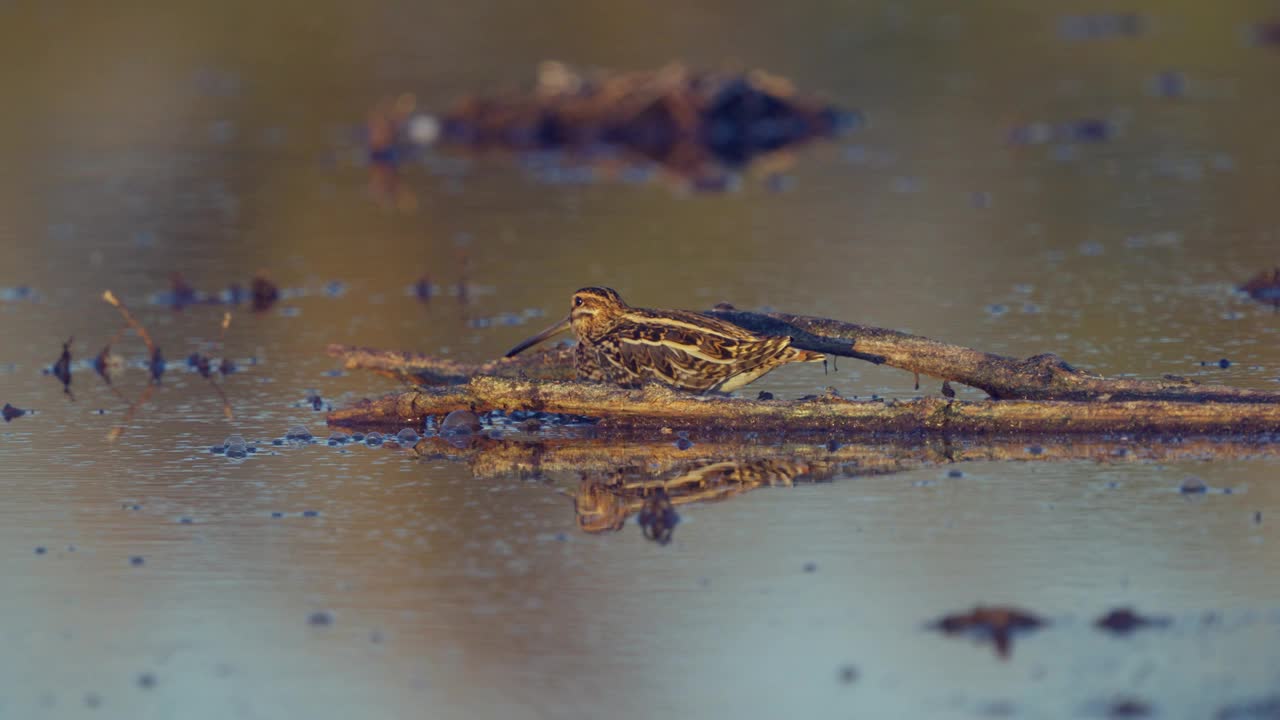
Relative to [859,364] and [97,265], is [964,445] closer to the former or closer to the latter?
→ [859,364]

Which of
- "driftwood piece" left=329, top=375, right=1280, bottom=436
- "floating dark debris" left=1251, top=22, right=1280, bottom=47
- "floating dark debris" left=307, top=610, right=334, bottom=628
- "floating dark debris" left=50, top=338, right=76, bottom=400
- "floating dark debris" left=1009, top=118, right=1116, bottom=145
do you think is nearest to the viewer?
"floating dark debris" left=307, top=610, right=334, bottom=628

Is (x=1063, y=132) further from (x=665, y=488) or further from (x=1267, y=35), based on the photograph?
(x=665, y=488)

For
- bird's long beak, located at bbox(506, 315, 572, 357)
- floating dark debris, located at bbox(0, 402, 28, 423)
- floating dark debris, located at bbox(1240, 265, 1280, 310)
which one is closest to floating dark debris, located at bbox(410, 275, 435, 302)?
bird's long beak, located at bbox(506, 315, 572, 357)

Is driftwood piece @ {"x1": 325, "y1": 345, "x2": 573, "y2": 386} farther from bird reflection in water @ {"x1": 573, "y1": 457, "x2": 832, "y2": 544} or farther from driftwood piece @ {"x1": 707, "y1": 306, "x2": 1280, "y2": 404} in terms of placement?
bird reflection in water @ {"x1": 573, "y1": 457, "x2": 832, "y2": 544}

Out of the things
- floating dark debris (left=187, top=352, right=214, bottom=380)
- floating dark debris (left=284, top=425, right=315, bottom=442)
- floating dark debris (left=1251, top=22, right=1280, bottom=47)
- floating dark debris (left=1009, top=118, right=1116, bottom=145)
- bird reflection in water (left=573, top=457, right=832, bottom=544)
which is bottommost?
bird reflection in water (left=573, top=457, right=832, bottom=544)

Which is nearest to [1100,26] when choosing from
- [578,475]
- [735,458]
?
[735,458]

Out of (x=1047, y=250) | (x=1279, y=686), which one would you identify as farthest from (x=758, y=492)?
(x=1047, y=250)

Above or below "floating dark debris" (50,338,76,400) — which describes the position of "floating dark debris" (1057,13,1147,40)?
above
